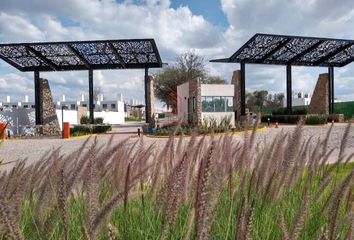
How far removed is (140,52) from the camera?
28.8m

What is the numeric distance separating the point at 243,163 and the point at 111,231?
1.17m

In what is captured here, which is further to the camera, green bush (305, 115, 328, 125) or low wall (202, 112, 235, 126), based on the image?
green bush (305, 115, 328, 125)

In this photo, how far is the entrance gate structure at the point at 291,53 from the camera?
95.2 feet

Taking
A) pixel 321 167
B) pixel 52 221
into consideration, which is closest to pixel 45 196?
pixel 52 221

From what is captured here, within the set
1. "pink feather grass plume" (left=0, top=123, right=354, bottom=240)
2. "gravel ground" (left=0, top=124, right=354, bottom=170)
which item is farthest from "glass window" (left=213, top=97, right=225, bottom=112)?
"pink feather grass plume" (left=0, top=123, right=354, bottom=240)

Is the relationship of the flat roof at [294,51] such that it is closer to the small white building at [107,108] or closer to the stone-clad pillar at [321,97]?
the stone-clad pillar at [321,97]

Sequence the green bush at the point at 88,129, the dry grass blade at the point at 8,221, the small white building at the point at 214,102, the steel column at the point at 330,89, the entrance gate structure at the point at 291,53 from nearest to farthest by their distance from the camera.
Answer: the dry grass blade at the point at 8,221
the green bush at the point at 88,129
the small white building at the point at 214,102
the entrance gate structure at the point at 291,53
the steel column at the point at 330,89

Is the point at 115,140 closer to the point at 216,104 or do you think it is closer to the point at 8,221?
the point at 8,221

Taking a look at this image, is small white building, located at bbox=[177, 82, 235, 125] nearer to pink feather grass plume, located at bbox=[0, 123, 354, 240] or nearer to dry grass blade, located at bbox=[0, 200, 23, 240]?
Result: pink feather grass plume, located at bbox=[0, 123, 354, 240]

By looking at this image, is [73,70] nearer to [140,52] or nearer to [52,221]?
[140,52]

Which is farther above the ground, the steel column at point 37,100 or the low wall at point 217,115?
the steel column at point 37,100

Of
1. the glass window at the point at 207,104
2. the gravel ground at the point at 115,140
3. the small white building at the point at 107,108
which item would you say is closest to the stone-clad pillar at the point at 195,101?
the glass window at the point at 207,104

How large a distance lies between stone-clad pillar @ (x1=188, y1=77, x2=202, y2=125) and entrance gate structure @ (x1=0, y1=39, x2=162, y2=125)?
140 inches

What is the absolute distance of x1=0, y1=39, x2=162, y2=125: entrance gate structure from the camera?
1053 inches
